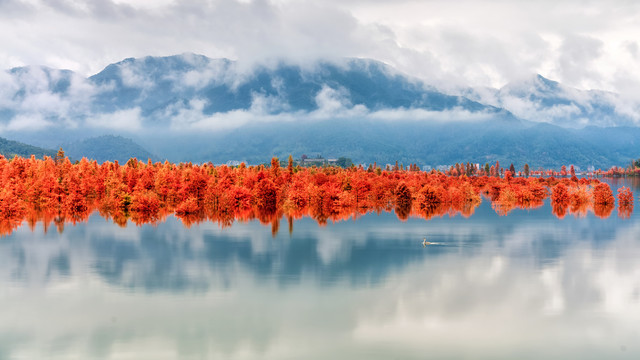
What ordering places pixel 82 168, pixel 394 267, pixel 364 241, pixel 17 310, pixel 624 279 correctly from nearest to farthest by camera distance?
pixel 17 310
pixel 624 279
pixel 394 267
pixel 364 241
pixel 82 168

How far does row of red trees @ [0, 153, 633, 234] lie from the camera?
102312mm

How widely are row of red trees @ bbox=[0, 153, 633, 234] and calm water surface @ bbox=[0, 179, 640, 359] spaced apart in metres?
20.8

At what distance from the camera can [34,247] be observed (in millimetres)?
67062

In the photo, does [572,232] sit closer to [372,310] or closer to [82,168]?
[372,310]

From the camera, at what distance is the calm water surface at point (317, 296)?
33812mm

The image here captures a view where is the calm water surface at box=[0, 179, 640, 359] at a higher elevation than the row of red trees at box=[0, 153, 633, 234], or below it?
below

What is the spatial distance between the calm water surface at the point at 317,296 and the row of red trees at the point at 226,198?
20844 millimetres

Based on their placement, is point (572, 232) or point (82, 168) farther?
point (82, 168)

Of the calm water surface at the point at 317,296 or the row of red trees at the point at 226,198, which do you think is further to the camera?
the row of red trees at the point at 226,198

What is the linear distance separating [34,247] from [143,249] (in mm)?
11032

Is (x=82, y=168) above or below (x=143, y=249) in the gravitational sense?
above

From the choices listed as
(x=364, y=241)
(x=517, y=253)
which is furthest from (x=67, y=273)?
(x=517, y=253)

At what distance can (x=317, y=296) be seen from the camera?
45.0m

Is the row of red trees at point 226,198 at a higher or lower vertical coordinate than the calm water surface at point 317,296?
higher
